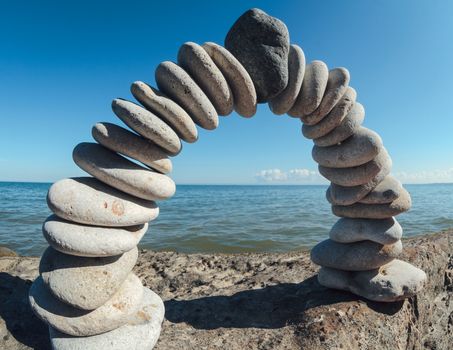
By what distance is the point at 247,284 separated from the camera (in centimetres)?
379

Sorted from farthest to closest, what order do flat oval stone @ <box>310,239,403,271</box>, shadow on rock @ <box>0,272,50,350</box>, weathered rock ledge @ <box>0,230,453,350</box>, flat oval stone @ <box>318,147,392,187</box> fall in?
1. flat oval stone @ <box>310,239,403,271</box>
2. flat oval stone @ <box>318,147,392,187</box>
3. weathered rock ledge @ <box>0,230,453,350</box>
4. shadow on rock @ <box>0,272,50,350</box>

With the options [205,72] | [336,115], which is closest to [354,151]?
[336,115]

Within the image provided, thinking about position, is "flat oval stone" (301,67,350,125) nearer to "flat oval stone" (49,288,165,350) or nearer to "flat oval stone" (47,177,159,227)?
"flat oval stone" (47,177,159,227)

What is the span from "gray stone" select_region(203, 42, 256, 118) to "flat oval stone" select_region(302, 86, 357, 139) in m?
0.79

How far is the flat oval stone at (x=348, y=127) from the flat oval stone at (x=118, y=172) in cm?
182

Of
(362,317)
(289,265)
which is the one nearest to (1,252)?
(289,265)

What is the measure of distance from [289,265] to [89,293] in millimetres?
3102

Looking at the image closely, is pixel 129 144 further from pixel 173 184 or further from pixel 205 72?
pixel 205 72

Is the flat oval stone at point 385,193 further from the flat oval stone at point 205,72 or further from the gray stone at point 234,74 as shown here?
the flat oval stone at point 205,72

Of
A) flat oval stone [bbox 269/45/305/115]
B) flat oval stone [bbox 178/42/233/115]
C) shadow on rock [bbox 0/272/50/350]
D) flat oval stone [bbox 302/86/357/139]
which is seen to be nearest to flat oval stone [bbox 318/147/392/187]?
flat oval stone [bbox 302/86/357/139]

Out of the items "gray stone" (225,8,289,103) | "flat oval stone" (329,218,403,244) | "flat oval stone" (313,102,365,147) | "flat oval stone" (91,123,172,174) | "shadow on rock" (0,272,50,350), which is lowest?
"shadow on rock" (0,272,50,350)

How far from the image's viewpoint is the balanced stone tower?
2148 millimetres

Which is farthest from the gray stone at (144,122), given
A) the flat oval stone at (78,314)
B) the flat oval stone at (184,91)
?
the flat oval stone at (78,314)

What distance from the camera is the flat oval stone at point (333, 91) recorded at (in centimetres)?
285
